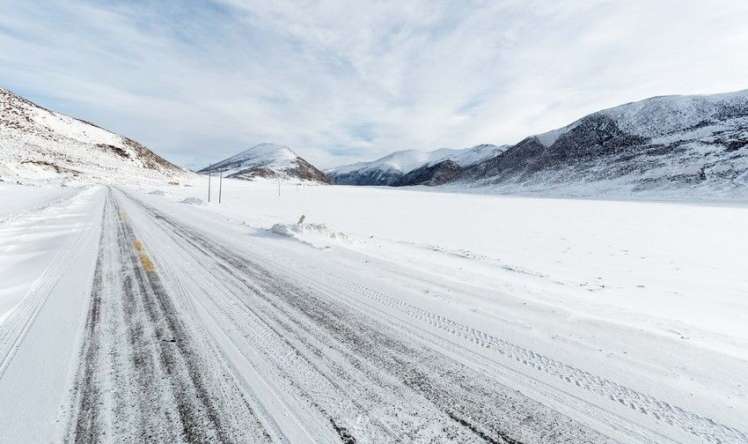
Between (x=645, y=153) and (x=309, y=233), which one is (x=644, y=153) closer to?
(x=645, y=153)

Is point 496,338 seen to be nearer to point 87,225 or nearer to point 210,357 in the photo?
point 210,357

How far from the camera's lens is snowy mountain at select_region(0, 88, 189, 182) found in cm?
8125

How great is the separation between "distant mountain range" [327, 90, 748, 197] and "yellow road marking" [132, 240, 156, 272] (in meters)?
68.6

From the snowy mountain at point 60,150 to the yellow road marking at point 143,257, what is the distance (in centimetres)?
7624

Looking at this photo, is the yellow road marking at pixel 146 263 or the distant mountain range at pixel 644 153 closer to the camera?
the yellow road marking at pixel 146 263

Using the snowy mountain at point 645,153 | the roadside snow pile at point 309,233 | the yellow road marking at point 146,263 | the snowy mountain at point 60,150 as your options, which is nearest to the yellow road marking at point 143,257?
the yellow road marking at point 146,263

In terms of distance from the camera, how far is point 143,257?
806 cm

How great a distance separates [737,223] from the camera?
20.4 meters

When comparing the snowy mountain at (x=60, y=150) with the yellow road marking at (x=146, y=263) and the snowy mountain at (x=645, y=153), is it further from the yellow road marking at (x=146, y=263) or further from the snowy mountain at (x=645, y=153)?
the snowy mountain at (x=645, y=153)

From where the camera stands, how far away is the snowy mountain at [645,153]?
62.3 m

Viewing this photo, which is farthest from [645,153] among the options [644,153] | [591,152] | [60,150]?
[60,150]

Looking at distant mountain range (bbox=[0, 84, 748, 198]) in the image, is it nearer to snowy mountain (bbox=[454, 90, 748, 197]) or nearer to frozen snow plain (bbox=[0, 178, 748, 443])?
snowy mountain (bbox=[454, 90, 748, 197])

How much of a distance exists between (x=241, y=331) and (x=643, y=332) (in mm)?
5041

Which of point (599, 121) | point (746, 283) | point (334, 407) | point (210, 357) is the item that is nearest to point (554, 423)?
point (334, 407)
